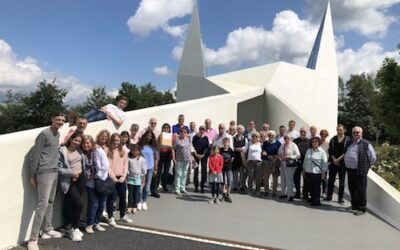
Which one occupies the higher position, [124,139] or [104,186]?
[124,139]

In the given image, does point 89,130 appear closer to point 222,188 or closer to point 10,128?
point 222,188

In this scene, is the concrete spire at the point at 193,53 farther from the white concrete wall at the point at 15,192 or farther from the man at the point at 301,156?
the white concrete wall at the point at 15,192

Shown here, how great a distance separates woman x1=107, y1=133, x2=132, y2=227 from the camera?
4676 mm

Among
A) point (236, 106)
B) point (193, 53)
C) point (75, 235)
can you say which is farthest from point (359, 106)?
point (75, 235)

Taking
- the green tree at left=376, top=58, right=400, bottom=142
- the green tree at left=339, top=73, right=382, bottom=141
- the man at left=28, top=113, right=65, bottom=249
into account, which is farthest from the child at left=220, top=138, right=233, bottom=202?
the green tree at left=339, top=73, right=382, bottom=141

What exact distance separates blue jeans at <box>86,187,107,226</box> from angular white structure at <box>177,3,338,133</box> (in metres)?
8.91

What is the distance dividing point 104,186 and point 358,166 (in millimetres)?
3761

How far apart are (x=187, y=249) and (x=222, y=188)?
2.42 metres

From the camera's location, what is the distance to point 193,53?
16672 millimetres

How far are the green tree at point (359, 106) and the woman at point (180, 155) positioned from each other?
41.8 meters

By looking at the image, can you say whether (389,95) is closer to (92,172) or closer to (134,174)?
(134,174)

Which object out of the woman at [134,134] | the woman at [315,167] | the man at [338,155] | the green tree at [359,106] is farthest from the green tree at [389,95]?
the green tree at [359,106]

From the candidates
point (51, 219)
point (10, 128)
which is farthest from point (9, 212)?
point (10, 128)

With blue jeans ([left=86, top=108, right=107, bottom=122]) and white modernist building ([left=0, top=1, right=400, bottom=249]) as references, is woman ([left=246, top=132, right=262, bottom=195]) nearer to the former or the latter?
white modernist building ([left=0, top=1, right=400, bottom=249])
